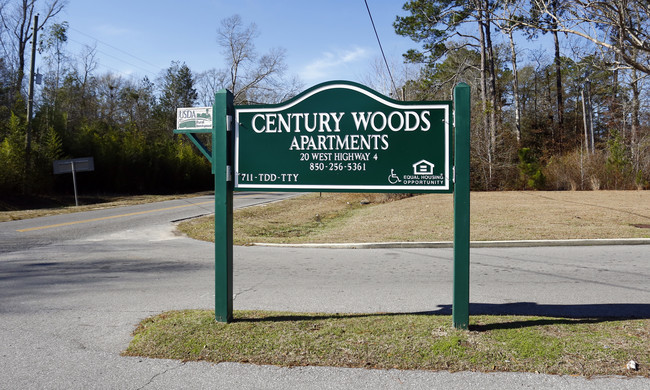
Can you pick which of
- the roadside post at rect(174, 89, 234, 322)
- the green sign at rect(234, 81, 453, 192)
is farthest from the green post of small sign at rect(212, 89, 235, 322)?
the green sign at rect(234, 81, 453, 192)

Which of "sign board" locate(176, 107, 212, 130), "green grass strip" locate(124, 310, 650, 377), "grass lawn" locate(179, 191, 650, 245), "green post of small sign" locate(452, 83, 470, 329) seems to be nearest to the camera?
"green grass strip" locate(124, 310, 650, 377)

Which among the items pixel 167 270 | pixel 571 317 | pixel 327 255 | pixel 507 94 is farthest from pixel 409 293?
pixel 507 94

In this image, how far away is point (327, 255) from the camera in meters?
9.72

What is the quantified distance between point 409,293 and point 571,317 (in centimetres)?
198

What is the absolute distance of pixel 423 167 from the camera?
448 cm

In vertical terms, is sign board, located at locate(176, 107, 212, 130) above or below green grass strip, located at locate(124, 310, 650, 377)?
above

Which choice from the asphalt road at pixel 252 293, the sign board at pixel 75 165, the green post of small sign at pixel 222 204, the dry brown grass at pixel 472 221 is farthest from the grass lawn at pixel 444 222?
the sign board at pixel 75 165

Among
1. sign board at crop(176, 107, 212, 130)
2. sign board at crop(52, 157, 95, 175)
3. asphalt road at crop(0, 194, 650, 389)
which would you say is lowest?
asphalt road at crop(0, 194, 650, 389)

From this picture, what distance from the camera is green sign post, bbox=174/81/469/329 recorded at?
448 centimetres

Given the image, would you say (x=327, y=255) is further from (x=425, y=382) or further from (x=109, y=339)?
(x=425, y=382)

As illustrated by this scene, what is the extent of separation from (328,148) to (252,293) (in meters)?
2.68

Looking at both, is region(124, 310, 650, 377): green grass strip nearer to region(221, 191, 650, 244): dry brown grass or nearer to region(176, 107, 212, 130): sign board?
region(176, 107, 212, 130): sign board

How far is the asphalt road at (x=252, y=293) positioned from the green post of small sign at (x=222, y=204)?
2.84 ft

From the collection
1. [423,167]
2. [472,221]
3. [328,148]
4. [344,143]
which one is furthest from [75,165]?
[423,167]
